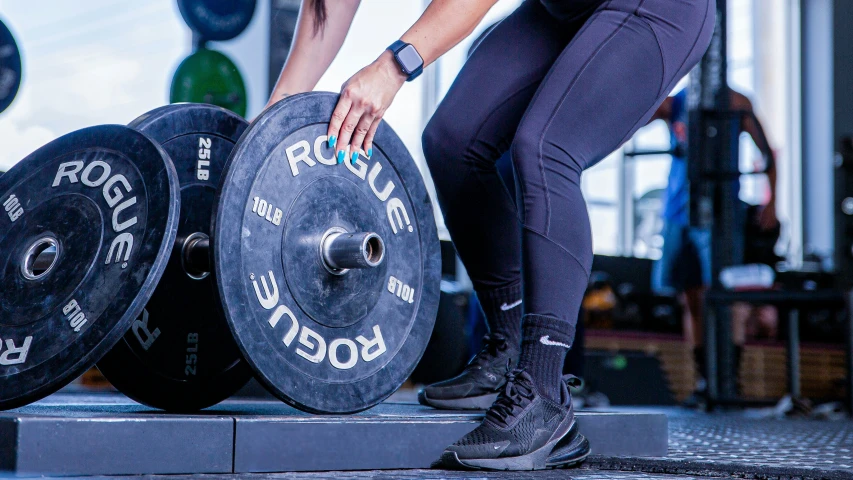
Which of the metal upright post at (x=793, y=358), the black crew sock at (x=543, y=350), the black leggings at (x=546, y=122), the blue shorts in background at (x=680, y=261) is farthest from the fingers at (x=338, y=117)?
the blue shorts in background at (x=680, y=261)

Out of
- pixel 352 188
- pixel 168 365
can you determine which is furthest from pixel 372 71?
pixel 168 365

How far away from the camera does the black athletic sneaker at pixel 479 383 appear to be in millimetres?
1546

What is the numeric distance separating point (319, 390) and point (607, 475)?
41 cm

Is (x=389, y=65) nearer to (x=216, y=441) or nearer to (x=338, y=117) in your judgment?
(x=338, y=117)

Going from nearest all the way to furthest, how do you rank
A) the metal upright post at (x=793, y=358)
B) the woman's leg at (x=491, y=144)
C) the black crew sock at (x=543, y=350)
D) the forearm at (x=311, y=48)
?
the black crew sock at (x=543, y=350) → the woman's leg at (x=491, y=144) → the forearm at (x=311, y=48) → the metal upright post at (x=793, y=358)

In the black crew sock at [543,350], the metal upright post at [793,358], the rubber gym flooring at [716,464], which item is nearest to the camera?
the rubber gym flooring at [716,464]

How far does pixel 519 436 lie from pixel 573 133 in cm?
45

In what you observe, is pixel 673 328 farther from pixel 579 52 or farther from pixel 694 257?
pixel 579 52

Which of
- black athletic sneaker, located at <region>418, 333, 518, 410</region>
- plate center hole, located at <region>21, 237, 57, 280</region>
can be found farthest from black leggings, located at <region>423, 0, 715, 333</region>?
plate center hole, located at <region>21, 237, 57, 280</region>

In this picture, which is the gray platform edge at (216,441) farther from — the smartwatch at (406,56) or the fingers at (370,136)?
the smartwatch at (406,56)

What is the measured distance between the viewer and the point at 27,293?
4.06ft

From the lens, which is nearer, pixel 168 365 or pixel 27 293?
pixel 27 293

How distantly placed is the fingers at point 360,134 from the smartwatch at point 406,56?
9 cm

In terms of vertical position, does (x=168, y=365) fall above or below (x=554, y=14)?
below
